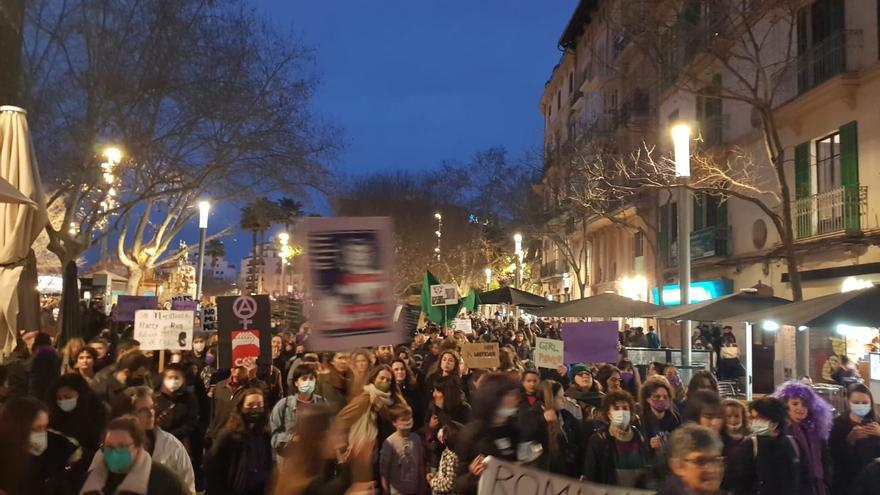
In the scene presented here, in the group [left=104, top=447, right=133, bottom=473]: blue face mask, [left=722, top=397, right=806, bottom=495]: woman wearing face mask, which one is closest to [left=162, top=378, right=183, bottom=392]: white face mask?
[left=104, top=447, right=133, bottom=473]: blue face mask

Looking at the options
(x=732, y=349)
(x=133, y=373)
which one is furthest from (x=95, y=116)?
(x=732, y=349)

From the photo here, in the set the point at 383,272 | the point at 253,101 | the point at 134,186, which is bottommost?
the point at 383,272

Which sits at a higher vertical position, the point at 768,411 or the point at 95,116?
the point at 95,116

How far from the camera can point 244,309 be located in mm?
10484

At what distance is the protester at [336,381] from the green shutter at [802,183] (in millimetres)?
15506

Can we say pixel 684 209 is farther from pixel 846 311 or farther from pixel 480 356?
pixel 846 311

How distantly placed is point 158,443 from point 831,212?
18.1m

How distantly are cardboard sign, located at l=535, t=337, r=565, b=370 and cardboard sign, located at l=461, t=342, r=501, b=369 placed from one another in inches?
51.2

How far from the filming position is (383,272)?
4.48 meters

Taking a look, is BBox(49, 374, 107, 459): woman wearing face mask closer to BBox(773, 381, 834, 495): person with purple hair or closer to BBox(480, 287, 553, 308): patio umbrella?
BBox(773, 381, 834, 495): person with purple hair

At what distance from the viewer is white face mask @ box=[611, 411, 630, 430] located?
20.1 ft

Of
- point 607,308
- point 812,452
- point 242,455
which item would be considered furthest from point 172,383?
point 607,308

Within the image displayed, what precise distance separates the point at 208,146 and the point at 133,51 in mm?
3301

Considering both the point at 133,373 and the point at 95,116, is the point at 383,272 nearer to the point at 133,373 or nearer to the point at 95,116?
the point at 133,373
